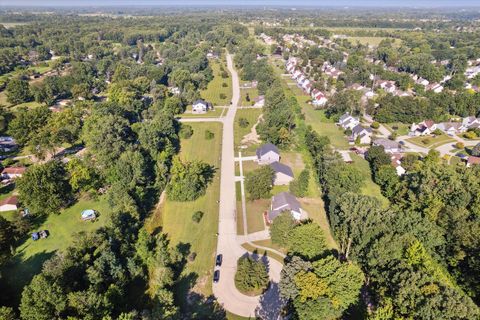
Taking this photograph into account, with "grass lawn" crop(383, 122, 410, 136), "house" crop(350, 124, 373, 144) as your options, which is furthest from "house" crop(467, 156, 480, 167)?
"house" crop(350, 124, 373, 144)

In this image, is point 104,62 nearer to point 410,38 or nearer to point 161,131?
point 161,131

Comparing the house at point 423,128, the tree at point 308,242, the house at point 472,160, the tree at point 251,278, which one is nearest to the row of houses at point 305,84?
the house at point 423,128

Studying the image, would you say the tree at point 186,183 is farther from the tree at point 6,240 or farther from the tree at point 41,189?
the tree at point 6,240

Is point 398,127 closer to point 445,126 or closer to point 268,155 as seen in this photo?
point 445,126

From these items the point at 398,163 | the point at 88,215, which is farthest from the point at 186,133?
the point at 398,163

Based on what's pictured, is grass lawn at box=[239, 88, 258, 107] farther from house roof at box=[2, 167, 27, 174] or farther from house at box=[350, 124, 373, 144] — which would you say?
house roof at box=[2, 167, 27, 174]

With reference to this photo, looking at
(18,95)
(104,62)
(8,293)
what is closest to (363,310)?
(8,293)
